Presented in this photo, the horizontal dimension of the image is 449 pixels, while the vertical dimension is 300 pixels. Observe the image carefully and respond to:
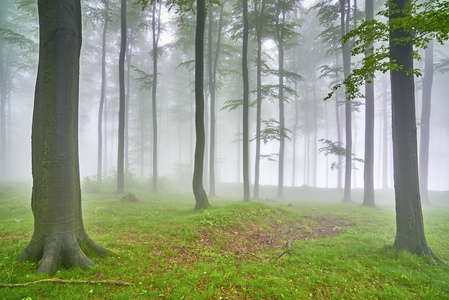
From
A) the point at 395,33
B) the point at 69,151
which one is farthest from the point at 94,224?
the point at 395,33

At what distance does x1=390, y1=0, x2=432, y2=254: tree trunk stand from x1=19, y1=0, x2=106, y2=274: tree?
6.90 meters

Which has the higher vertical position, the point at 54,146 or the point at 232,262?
the point at 54,146

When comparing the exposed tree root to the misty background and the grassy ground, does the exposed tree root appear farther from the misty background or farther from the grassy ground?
the misty background

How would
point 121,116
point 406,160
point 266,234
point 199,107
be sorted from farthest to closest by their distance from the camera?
point 121,116
point 199,107
point 266,234
point 406,160

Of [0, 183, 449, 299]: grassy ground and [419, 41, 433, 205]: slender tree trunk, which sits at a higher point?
[419, 41, 433, 205]: slender tree trunk

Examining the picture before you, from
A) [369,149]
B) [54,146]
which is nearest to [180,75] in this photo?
[369,149]

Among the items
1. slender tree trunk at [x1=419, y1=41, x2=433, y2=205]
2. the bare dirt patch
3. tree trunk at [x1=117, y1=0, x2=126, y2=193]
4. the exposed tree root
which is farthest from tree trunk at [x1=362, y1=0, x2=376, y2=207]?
tree trunk at [x1=117, y1=0, x2=126, y2=193]

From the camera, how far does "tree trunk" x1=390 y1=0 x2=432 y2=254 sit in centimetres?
490

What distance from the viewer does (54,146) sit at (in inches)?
149

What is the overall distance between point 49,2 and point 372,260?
832 centimetres

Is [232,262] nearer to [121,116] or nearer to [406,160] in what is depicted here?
[406,160]

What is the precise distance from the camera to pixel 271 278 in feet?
11.9

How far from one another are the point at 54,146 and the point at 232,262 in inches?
162

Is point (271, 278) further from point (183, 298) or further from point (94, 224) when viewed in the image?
point (94, 224)
